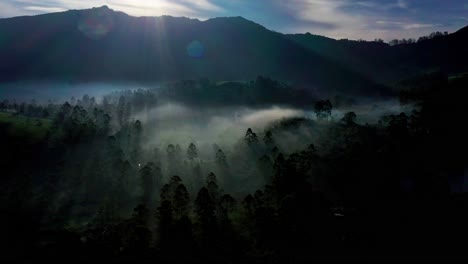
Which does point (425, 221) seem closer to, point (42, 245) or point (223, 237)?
point (223, 237)

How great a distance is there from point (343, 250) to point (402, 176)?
62.3 meters

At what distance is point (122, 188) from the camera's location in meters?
196

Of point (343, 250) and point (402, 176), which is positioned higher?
point (402, 176)

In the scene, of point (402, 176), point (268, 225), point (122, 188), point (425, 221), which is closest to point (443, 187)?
point (402, 176)

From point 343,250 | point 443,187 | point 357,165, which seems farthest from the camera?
point 357,165

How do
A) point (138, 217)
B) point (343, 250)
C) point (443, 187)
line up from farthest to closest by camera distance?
point (443, 187), point (138, 217), point (343, 250)

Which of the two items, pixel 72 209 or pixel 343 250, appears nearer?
pixel 343 250

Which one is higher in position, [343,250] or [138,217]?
[138,217]

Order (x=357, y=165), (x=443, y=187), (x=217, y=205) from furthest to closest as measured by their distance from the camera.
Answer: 1. (x=357, y=165)
2. (x=443, y=187)
3. (x=217, y=205)

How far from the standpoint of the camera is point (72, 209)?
179625 mm

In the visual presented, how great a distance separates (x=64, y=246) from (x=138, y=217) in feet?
82.8

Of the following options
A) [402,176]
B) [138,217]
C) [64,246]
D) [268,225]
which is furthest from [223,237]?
[402,176]

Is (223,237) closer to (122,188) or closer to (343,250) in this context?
(343,250)

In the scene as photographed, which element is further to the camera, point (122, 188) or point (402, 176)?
point (122, 188)
